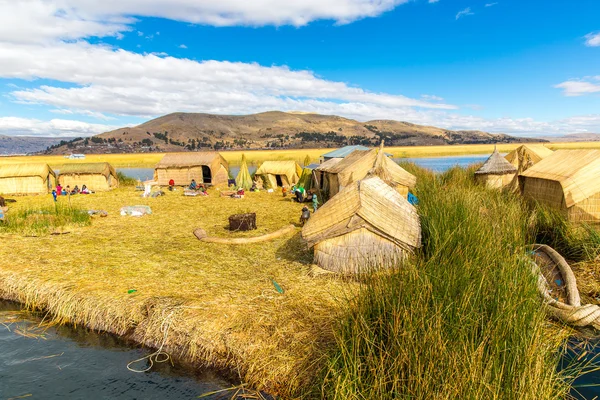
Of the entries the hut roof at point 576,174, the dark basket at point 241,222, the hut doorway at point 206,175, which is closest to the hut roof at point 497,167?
the hut roof at point 576,174

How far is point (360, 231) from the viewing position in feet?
27.1

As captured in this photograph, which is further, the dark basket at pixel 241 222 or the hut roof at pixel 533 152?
the hut roof at pixel 533 152

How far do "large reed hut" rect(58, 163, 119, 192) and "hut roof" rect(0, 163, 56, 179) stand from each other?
1008mm

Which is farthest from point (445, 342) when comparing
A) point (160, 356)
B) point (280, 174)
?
point (280, 174)

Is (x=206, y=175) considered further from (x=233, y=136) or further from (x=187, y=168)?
(x=233, y=136)

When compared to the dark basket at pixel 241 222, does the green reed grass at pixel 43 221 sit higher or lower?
higher

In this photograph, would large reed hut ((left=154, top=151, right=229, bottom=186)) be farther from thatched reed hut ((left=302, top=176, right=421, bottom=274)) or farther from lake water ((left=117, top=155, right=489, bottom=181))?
thatched reed hut ((left=302, top=176, right=421, bottom=274))

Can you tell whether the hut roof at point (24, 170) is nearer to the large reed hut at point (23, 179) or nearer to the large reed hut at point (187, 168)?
the large reed hut at point (23, 179)

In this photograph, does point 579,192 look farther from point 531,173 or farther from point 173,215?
point 173,215

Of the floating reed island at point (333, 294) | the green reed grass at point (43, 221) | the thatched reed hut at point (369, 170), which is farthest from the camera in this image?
the thatched reed hut at point (369, 170)

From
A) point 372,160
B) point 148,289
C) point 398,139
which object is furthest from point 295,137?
point 148,289

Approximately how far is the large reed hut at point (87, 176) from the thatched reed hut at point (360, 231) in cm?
2164

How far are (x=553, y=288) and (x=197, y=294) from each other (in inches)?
288

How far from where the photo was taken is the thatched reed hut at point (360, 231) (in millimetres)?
8086
